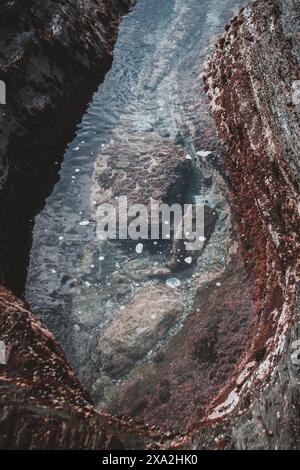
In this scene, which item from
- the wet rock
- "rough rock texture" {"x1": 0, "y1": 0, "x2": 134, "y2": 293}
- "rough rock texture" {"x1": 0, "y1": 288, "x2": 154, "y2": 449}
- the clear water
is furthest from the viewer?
"rough rock texture" {"x1": 0, "y1": 0, "x2": 134, "y2": 293}

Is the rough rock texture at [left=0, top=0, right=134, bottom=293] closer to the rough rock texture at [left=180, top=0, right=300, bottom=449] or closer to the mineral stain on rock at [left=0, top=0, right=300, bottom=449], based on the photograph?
the mineral stain on rock at [left=0, top=0, right=300, bottom=449]

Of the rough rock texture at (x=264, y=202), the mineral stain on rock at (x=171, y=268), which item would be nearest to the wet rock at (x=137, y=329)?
the mineral stain on rock at (x=171, y=268)

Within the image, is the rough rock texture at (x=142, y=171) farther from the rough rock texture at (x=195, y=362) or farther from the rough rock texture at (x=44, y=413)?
the rough rock texture at (x=44, y=413)

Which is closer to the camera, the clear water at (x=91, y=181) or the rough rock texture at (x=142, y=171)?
the clear water at (x=91, y=181)

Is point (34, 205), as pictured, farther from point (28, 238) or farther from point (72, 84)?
point (72, 84)

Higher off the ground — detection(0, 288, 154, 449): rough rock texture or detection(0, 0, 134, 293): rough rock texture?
detection(0, 0, 134, 293): rough rock texture

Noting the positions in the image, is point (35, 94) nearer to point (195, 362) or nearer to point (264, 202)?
point (264, 202)

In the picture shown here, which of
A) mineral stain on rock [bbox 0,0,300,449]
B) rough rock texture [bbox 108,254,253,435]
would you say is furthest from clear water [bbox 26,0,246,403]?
rough rock texture [bbox 108,254,253,435]
